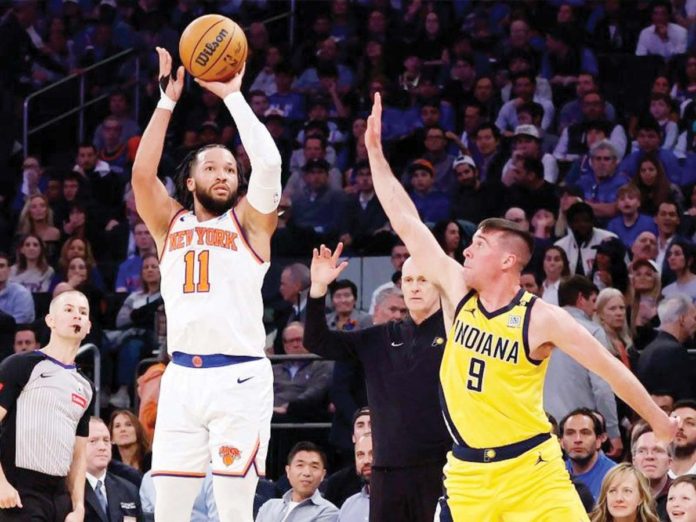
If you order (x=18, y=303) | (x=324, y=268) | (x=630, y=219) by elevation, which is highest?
(x=630, y=219)

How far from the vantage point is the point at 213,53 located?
7.99 metres

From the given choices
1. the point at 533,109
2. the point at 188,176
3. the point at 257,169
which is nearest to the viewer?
the point at 257,169

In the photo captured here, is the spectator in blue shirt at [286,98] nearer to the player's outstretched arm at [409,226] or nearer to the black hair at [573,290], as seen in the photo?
the black hair at [573,290]

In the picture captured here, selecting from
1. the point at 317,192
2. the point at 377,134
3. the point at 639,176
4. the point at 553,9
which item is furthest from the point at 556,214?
the point at 377,134

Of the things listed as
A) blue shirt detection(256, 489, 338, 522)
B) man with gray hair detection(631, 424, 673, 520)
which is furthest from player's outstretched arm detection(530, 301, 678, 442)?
blue shirt detection(256, 489, 338, 522)

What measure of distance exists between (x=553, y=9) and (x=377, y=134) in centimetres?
1175

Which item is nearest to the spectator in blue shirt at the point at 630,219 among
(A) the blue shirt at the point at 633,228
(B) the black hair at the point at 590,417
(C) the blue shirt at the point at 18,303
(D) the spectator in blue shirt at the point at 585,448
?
(A) the blue shirt at the point at 633,228

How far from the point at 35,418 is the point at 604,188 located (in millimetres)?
7603

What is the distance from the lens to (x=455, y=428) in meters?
7.35

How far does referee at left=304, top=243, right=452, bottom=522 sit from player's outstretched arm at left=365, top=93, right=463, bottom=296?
0.63 meters

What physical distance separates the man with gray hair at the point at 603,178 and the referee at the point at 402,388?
692cm

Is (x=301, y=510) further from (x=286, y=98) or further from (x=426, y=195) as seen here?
(x=286, y=98)

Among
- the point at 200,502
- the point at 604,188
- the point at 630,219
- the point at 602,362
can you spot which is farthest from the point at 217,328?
the point at 604,188

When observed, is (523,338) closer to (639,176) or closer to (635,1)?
(639,176)
